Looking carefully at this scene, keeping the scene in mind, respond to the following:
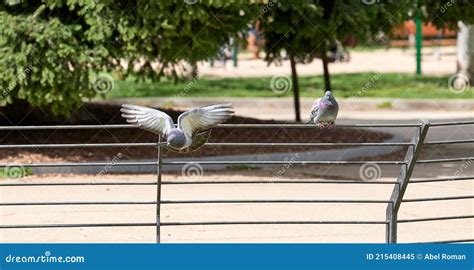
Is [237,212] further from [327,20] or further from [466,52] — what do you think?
[466,52]

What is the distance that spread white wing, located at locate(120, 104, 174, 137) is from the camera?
7.80 metres

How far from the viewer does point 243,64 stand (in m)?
39.9

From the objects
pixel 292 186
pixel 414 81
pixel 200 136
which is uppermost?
pixel 414 81

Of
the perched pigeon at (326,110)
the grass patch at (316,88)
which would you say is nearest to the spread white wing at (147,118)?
the perched pigeon at (326,110)

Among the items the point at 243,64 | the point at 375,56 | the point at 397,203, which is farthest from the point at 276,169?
the point at 375,56

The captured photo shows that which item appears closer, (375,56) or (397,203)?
(397,203)

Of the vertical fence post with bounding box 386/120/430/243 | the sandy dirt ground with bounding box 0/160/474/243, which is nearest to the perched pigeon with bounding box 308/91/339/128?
the vertical fence post with bounding box 386/120/430/243

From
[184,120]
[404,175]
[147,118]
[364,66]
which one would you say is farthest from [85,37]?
[364,66]

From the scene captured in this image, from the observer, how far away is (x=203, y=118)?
786 cm

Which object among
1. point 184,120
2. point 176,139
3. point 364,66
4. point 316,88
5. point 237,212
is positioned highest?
point 364,66

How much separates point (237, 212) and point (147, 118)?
474cm

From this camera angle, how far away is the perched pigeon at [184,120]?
25.3ft

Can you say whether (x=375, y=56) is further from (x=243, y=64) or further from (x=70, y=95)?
(x=70, y=95)

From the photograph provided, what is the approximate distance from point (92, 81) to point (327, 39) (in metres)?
3.94
